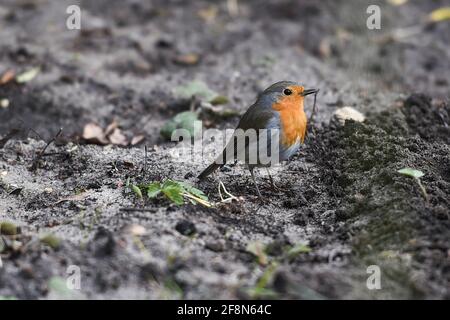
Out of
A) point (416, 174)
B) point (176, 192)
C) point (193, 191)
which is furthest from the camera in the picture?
point (193, 191)

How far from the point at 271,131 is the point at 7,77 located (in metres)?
2.94

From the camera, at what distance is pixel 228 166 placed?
15.3ft

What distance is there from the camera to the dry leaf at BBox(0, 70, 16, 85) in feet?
19.3

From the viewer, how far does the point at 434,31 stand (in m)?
7.35

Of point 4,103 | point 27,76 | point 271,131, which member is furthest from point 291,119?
point 27,76

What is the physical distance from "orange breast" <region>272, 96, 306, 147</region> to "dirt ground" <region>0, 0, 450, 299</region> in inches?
13.4

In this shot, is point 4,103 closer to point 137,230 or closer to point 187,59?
point 187,59

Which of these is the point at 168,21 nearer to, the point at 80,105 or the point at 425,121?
the point at 80,105

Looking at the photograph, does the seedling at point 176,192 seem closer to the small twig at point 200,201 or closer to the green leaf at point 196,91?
the small twig at point 200,201

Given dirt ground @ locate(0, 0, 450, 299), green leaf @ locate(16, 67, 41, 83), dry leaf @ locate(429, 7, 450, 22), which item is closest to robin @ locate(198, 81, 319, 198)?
dirt ground @ locate(0, 0, 450, 299)

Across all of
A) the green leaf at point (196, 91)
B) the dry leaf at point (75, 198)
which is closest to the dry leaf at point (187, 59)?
the green leaf at point (196, 91)

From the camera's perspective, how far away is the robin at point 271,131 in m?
4.12

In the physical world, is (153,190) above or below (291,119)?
below

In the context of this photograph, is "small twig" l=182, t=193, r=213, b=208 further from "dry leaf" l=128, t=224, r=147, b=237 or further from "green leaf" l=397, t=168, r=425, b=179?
"green leaf" l=397, t=168, r=425, b=179
